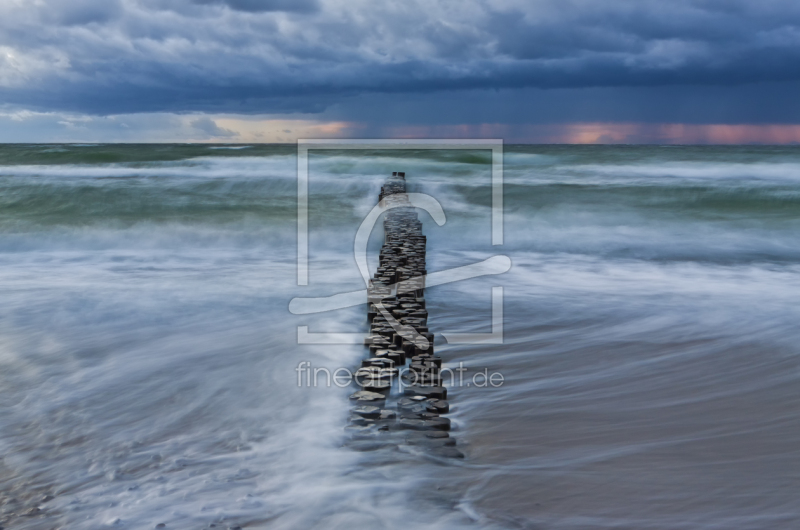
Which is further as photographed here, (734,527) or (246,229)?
(246,229)

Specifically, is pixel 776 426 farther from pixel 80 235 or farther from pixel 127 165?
pixel 127 165

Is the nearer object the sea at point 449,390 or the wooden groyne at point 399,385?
the sea at point 449,390

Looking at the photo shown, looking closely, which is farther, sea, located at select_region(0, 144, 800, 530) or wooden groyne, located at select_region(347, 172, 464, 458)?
wooden groyne, located at select_region(347, 172, 464, 458)

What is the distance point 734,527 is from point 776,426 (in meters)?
1.12

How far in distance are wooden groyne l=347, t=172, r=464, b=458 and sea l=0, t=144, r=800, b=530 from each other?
0.35 feet

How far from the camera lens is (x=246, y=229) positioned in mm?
11836

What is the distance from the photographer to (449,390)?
3816 millimetres

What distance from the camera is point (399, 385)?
3654 mm

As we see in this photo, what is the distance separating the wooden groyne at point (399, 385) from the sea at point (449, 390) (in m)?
0.11

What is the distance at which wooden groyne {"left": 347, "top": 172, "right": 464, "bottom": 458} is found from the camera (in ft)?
9.91

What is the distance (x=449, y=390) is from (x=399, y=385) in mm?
340

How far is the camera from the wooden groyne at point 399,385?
9.91 feet

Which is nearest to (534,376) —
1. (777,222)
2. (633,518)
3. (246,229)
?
(633,518)

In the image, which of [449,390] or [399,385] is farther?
[449,390]
